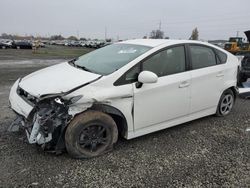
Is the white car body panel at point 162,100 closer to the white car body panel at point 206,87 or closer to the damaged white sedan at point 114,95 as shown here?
the damaged white sedan at point 114,95

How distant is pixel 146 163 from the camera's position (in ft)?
11.5

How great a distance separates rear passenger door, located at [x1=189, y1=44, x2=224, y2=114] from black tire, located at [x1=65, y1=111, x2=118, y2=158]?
1.63 metres

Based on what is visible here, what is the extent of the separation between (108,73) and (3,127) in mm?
2137

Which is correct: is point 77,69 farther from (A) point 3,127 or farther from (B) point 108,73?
(A) point 3,127

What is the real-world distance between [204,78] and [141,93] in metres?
1.45

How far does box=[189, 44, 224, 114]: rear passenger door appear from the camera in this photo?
4.56m

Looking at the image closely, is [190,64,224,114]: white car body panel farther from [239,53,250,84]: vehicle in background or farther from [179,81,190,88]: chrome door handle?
[239,53,250,84]: vehicle in background

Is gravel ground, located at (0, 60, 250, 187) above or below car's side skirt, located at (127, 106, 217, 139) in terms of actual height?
below

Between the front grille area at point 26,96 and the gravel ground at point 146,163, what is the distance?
0.67m

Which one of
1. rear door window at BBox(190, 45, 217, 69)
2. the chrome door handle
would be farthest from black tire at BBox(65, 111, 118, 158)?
rear door window at BBox(190, 45, 217, 69)

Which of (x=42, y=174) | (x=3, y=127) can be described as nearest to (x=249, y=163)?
(x=42, y=174)

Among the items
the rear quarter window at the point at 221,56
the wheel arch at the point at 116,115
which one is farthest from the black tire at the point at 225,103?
the wheel arch at the point at 116,115

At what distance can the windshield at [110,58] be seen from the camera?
3.96 meters

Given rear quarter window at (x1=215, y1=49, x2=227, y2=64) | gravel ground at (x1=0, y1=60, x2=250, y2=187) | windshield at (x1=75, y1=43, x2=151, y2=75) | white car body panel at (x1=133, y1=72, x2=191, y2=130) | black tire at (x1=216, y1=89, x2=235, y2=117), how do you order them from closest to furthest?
gravel ground at (x1=0, y1=60, x2=250, y2=187) → white car body panel at (x1=133, y1=72, x2=191, y2=130) → windshield at (x1=75, y1=43, x2=151, y2=75) → rear quarter window at (x1=215, y1=49, x2=227, y2=64) → black tire at (x1=216, y1=89, x2=235, y2=117)
